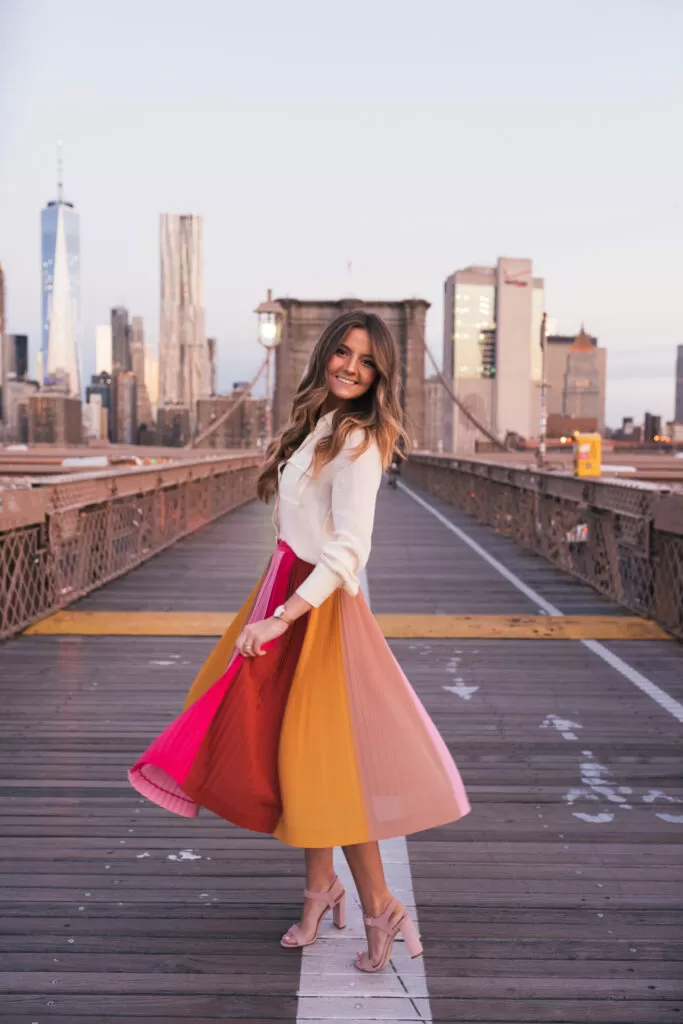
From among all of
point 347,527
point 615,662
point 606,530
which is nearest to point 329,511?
point 347,527

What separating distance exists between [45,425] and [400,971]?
15264 cm

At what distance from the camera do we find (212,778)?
8.80ft

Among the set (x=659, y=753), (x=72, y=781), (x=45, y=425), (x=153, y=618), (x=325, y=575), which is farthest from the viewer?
(x=45, y=425)

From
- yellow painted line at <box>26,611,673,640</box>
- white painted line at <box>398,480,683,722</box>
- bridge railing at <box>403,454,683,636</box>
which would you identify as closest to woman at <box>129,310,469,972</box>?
white painted line at <box>398,480,683,722</box>

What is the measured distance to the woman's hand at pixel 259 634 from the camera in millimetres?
2609

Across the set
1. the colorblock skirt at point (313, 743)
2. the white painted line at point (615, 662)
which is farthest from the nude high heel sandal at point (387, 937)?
the white painted line at point (615, 662)

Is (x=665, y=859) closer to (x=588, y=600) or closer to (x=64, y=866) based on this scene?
(x=64, y=866)

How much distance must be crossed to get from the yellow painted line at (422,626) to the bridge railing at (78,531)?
29cm

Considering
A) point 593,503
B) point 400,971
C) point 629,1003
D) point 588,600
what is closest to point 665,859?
point 629,1003

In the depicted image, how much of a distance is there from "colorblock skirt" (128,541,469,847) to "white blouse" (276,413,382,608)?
0.08 m

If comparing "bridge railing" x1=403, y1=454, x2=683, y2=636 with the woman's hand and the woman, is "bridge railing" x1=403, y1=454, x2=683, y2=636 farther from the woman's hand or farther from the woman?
the woman's hand

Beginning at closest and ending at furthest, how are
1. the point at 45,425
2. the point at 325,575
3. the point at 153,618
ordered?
the point at 325,575
the point at 153,618
the point at 45,425

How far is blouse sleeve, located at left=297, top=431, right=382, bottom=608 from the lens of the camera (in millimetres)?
2592

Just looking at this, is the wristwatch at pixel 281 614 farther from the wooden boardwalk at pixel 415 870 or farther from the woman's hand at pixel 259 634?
the wooden boardwalk at pixel 415 870
